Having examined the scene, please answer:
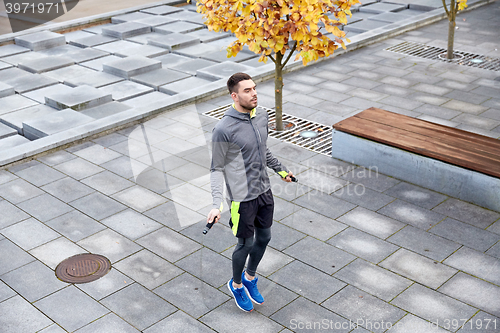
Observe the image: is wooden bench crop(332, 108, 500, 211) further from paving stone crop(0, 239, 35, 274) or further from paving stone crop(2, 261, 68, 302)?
paving stone crop(0, 239, 35, 274)

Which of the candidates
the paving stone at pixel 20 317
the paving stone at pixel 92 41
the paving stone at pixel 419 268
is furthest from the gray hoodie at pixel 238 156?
the paving stone at pixel 92 41

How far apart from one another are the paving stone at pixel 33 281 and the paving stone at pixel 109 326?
792 millimetres

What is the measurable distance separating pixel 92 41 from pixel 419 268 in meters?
13.0

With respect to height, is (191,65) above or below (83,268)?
above

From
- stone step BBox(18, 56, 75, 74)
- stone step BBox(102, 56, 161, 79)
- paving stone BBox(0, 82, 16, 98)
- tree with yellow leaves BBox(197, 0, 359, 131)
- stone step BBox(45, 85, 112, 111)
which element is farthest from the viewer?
stone step BBox(18, 56, 75, 74)

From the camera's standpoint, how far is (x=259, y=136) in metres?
5.31

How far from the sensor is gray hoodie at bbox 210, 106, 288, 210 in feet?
17.1

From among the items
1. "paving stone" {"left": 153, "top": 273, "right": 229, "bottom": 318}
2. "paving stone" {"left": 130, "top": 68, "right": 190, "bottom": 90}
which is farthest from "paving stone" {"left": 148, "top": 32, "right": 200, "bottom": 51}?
"paving stone" {"left": 153, "top": 273, "right": 229, "bottom": 318}

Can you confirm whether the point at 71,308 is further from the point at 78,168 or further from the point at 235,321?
the point at 78,168

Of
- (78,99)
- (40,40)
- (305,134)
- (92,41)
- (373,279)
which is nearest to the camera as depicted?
(373,279)

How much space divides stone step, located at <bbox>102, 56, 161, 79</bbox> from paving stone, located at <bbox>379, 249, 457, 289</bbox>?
867 centimetres

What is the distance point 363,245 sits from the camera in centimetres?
680

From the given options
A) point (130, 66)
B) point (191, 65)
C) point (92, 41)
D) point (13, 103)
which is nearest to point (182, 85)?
point (191, 65)

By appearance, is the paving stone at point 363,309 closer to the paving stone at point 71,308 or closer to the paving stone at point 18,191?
the paving stone at point 71,308
